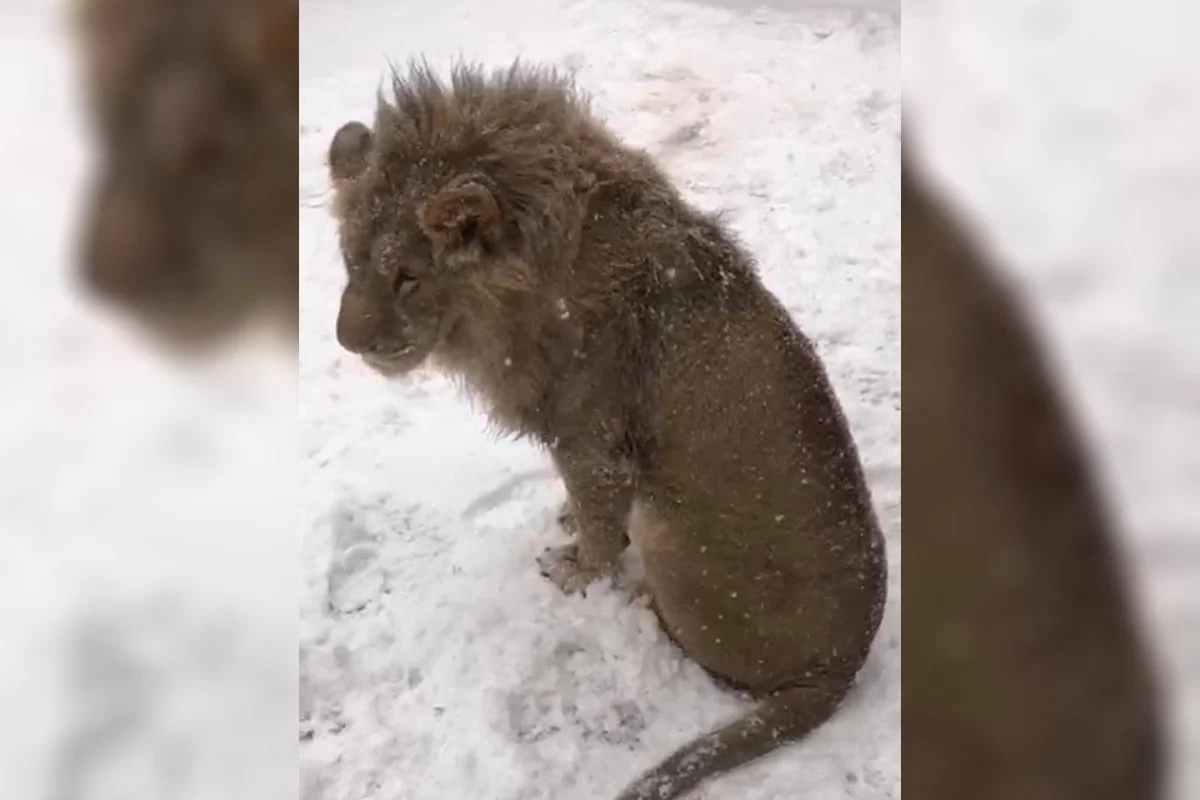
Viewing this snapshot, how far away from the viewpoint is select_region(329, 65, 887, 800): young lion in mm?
938

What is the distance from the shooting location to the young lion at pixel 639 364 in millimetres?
938

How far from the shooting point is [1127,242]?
607 millimetres

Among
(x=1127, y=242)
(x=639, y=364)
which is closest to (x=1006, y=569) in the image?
(x=1127, y=242)

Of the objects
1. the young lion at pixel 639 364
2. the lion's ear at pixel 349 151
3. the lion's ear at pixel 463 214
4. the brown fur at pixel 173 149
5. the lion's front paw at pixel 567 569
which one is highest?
the brown fur at pixel 173 149

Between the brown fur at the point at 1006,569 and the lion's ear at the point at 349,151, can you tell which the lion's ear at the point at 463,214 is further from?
the brown fur at the point at 1006,569

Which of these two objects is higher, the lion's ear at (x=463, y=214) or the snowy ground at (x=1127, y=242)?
the snowy ground at (x=1127, y=242)

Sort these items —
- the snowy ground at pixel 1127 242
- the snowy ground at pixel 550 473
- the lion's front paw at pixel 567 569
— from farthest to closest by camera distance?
the lion's front paw at pixel 567 569 < the snowy ground at pixel 550 473 < the snowy ground at pixel 1127 242

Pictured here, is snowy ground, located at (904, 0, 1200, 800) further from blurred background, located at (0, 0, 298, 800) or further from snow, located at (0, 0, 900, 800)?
blurred background, located at (0, 0, 298, 800)

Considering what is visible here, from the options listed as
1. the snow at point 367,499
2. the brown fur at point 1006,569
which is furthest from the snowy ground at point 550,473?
the brown fur at point 1006,569

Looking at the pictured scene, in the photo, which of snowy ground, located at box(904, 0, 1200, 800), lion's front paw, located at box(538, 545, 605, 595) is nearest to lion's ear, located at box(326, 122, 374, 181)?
lion's front paw, located at box(538, 545, 605, 595)

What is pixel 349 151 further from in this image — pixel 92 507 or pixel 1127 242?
pixel 1127 242

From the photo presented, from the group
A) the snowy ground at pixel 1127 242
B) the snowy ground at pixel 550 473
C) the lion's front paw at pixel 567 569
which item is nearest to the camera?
the snowy ground at pixel 1127 242

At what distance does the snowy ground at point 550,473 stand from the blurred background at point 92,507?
0.50 ft

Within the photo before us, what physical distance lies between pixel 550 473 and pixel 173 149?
0.46m
